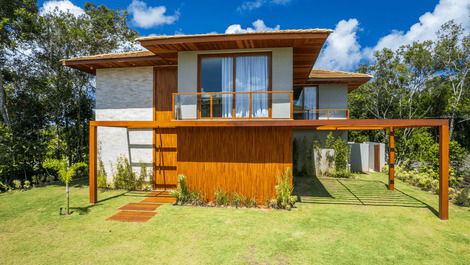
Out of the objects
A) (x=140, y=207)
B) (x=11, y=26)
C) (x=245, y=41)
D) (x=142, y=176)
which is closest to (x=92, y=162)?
(x=140, y=207)

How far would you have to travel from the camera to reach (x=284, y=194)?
25.1 ft

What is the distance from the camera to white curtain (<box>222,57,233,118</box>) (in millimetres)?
8672

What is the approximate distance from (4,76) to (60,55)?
297cm

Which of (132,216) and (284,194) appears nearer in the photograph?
(132,216)

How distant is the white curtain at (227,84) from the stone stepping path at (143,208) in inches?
156

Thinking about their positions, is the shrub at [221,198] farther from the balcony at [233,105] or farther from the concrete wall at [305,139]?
the concrete wall at [305,139]

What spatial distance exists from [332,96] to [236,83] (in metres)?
9.44

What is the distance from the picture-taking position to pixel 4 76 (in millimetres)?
12570

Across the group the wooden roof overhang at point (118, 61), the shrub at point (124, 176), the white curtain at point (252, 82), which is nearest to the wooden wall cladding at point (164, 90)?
the wooden roof overhang at point (118, 61)

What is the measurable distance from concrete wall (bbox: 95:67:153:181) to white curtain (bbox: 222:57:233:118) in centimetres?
388

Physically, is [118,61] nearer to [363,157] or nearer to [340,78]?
[340,78]

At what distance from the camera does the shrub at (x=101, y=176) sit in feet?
35.1

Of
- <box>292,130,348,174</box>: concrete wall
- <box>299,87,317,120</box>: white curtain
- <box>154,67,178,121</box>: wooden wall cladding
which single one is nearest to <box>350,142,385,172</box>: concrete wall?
<box>292,130,348,174</box>: concrete wall

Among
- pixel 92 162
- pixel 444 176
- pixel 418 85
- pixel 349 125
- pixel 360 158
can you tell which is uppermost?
pixel 418 85
